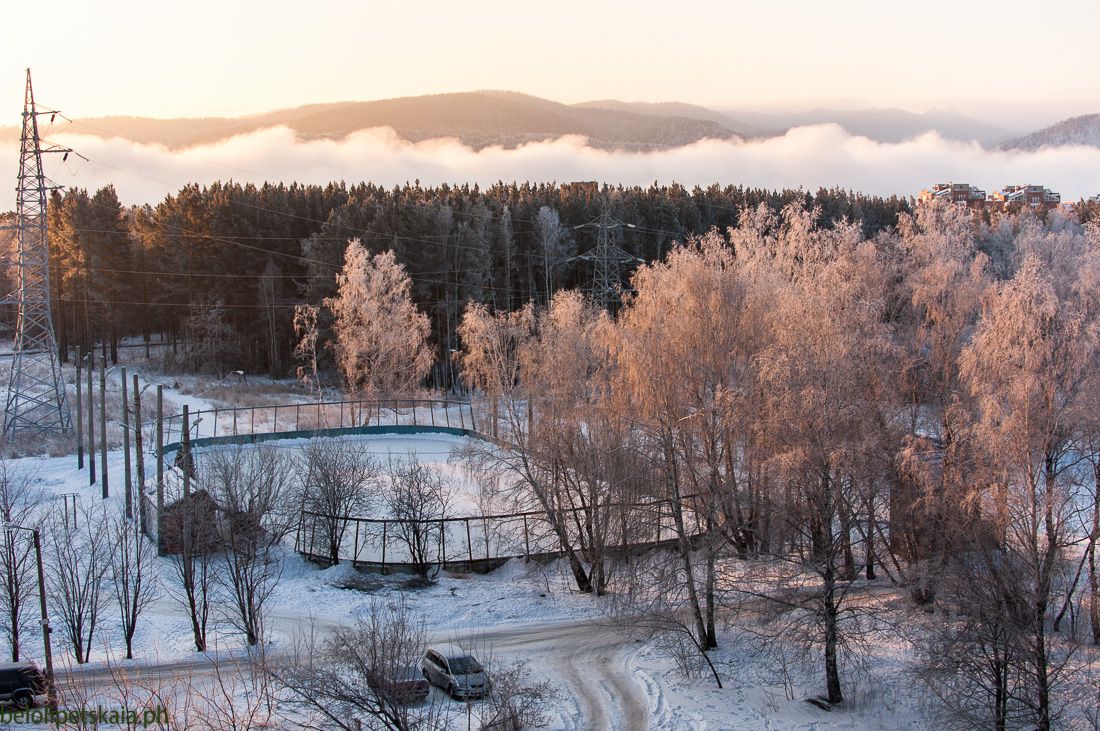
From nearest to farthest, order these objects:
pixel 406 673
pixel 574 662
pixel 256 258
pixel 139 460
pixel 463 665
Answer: pixel 406 673
pixel 463 665
pixel 574 662
pixel 139 460
pixel 256 258

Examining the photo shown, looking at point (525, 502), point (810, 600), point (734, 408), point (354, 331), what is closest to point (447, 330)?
point (354, 331)

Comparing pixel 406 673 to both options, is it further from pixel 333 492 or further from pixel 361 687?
pixel 333 492

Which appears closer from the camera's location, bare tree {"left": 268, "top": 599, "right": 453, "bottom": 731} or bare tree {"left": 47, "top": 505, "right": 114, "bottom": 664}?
bare tree {"left": 268, "top": 599, "right": 453, "bottom": 731}

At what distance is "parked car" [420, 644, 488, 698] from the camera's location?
65.2 ft

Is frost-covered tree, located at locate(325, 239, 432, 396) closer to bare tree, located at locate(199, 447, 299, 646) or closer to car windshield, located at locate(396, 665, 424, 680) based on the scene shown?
bare tree, located at locate(199, 447, 299, 646)

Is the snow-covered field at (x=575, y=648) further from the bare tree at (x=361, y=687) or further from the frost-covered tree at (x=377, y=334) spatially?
the frost-covered tree at (x=377, y=334)

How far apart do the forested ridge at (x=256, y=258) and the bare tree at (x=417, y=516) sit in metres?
32.7

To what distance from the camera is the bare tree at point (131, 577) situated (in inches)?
906

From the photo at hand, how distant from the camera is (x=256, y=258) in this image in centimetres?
7288

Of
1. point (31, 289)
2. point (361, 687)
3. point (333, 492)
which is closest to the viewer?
point (361, 687)

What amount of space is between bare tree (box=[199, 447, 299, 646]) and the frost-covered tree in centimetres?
1907

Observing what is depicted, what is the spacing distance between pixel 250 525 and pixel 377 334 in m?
25.8

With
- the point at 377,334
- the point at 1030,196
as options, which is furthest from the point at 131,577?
the point at 1030,196

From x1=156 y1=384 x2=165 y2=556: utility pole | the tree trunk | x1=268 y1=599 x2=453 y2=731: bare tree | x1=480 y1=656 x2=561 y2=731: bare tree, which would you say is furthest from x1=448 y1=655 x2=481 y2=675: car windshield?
x1=156 y1=384 x2=165 y2=556: utility pole
